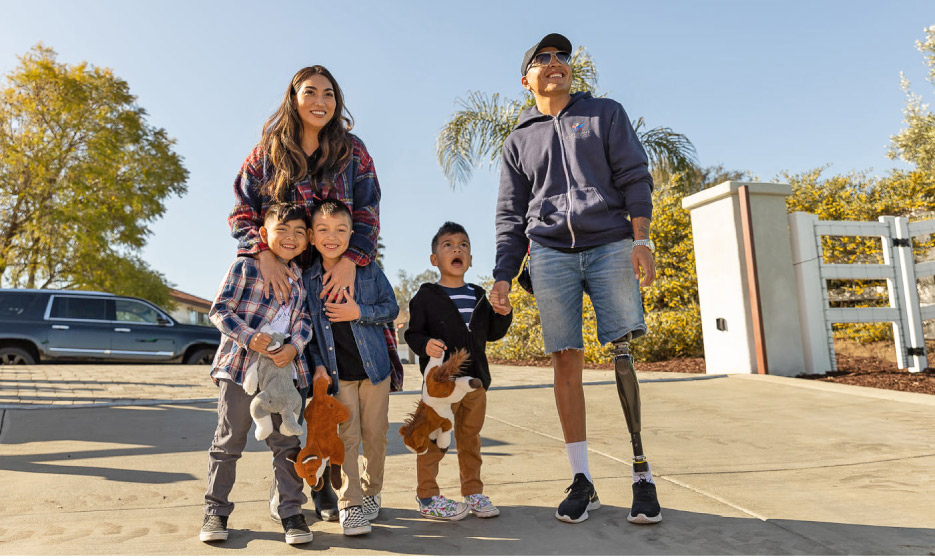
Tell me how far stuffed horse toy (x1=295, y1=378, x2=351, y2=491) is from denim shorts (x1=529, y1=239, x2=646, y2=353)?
948mm

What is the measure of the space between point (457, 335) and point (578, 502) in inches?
33.9

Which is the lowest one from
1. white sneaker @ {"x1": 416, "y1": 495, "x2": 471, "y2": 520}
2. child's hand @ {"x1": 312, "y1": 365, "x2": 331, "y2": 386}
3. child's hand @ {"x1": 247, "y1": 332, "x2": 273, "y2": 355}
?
white sneaker @ {"x1": 416, "y1": 495, "x2": 471, "y2": 520}

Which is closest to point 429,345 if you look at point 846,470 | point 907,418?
point 846,470

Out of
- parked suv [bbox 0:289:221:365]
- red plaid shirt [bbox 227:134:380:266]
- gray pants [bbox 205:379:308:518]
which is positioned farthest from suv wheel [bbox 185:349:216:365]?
gray pants [bbox 205:379:308:518]

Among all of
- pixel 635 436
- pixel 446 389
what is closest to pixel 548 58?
pixel 446 389

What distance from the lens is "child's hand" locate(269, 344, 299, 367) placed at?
2492 millimetres

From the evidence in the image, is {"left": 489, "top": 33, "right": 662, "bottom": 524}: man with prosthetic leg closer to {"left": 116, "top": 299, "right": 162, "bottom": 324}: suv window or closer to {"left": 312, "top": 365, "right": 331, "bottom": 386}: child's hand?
{"left": 312, "top": 365, "right": 331, "bottom": 386}: child's hand

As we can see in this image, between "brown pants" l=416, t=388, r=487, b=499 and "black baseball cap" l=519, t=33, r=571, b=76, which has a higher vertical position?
"black baseball cap" l=519, t=33, r=571, b=76

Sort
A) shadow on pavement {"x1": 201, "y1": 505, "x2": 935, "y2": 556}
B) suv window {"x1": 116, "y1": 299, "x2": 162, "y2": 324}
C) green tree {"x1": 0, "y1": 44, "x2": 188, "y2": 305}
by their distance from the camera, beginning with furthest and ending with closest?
green tree {"x1": 0, "y1": 44, "x2": 188, "y2": 305}
suv window {"x1": 116, "y1": 299, "x2": 162, "y2": 324}
shadow on pavement {"x1": 201, "y1": 505, "x2": 935, "y2": 556}

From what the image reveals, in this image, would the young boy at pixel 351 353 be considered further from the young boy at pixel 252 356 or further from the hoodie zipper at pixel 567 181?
the hoodie zipper at pixel 567 181

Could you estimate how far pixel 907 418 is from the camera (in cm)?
462

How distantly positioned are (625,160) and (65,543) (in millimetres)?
2613

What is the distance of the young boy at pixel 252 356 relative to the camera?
2432 mm

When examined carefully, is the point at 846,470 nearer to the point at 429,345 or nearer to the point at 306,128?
the point at 429,345
